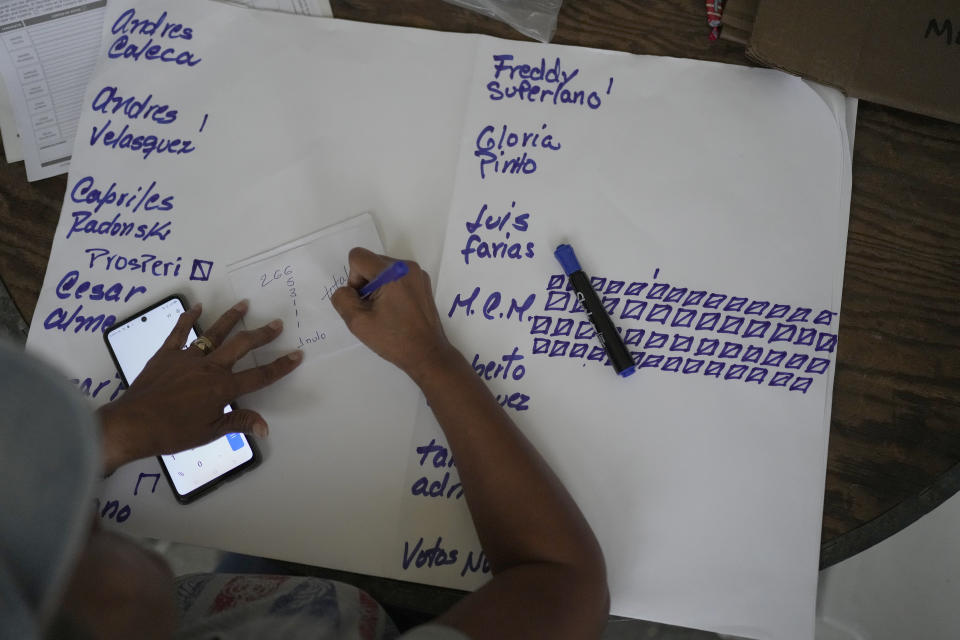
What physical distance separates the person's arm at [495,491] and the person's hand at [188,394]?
→ 0.11m

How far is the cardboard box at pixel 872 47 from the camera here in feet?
1.84

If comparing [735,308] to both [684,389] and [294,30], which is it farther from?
[294,30]

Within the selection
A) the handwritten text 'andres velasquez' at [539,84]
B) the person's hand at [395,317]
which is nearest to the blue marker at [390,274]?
the person's hand at [395,317]

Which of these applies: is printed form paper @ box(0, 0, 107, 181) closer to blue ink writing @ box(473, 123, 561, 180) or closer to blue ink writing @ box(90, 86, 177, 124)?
blue ink writing @ box(90, 86, 177, 124)

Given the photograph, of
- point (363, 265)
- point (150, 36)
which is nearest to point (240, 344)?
point (363, 265)

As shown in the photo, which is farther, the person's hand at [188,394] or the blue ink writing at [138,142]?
the blue ink writing at [138,142]

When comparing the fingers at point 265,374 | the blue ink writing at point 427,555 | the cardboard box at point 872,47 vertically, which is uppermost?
the cardboard box at point 872,47

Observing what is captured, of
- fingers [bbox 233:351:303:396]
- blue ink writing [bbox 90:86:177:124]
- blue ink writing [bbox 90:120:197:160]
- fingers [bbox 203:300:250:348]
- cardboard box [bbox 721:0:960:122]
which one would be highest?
cardboard box [bbox 721:0:960:122]

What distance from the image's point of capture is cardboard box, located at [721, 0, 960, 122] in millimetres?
560

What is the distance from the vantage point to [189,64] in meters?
0.66

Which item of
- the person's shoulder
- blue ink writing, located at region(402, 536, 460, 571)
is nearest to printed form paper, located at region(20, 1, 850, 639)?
blue ink writing, located at region(402, 536, 460, 571)

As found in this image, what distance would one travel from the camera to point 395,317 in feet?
1.85

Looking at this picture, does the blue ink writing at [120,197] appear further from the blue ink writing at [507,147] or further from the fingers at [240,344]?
the blue ink writing at [507,147]

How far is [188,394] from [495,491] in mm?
302
